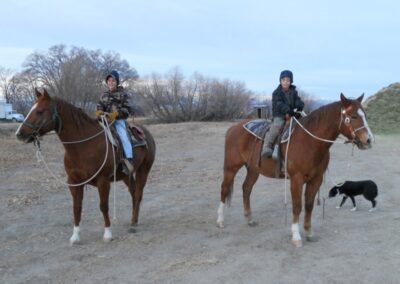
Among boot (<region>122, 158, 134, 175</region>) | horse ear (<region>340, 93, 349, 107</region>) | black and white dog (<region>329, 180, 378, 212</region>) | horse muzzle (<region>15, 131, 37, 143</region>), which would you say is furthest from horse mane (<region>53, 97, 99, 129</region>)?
black and white dog (<region>329, 180, 378, 212</region>)

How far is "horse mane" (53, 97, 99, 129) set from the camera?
566cm

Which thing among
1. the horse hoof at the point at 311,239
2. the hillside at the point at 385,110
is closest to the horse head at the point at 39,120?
the horse hoof at the point at 311,239

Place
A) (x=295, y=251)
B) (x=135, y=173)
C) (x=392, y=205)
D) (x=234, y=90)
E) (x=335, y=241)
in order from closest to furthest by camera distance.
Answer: (x=295, y=251) < (x=335, y=241) < (x=135, y=173) < (x=392, y=205) < (x=234, y=90)

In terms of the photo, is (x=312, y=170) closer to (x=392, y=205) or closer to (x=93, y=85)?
(x=392, y=205)

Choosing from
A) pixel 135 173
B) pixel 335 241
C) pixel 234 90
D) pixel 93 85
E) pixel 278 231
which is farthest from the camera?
pixel 93 85

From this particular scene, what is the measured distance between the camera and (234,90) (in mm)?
37156

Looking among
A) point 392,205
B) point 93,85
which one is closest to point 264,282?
point 392,205

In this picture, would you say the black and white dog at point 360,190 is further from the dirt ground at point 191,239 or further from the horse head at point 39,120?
the horse head at point 39,120

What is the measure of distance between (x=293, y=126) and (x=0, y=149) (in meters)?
13.1

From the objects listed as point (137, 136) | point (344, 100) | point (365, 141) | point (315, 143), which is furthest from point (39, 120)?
point (365, 141)

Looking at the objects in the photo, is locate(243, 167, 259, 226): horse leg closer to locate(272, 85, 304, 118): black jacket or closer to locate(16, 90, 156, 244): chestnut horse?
locate(272, 85, 304, 118): black jacket

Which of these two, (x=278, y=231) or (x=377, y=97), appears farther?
(x=377, y=97)

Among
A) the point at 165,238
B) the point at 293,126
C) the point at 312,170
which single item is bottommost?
the point at 165,238

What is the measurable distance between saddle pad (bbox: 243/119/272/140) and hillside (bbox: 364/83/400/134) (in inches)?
676
